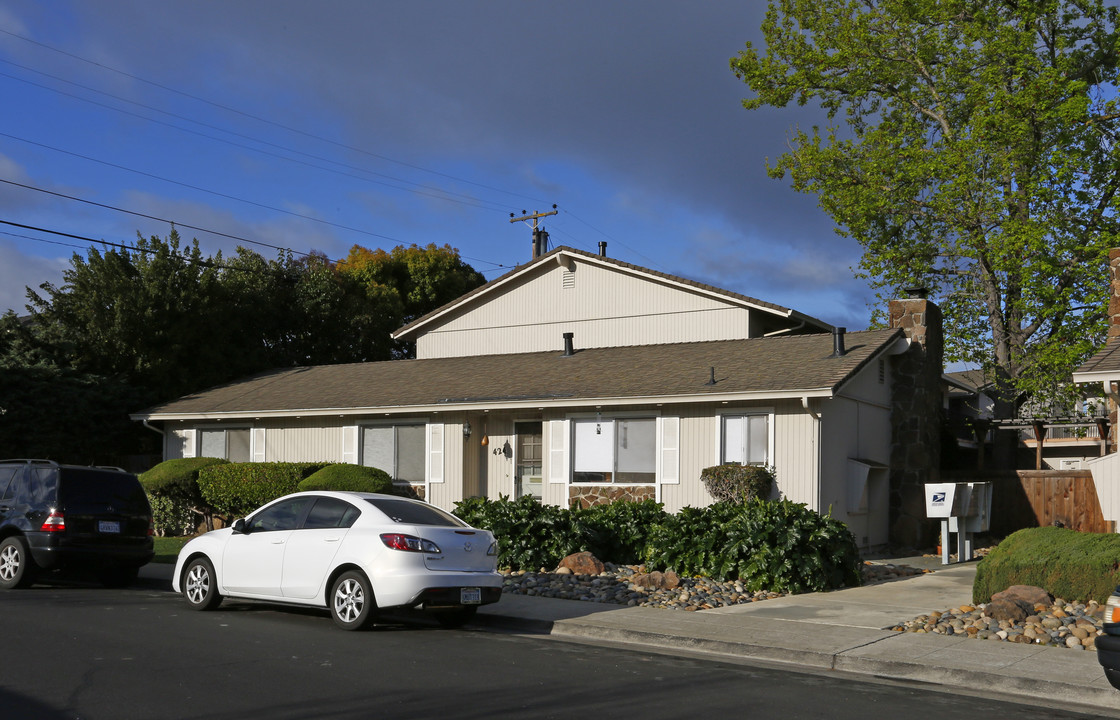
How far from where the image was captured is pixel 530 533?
16.1 m

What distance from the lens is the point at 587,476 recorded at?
782 inches

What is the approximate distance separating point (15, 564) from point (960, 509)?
47.5 feet

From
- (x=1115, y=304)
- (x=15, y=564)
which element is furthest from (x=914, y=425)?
(x=15, y=564)

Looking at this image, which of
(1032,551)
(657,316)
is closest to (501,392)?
(657,316)

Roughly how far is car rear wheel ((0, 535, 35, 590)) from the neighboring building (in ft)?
28.5

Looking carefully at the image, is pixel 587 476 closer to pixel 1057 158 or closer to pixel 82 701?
pixel 82 701

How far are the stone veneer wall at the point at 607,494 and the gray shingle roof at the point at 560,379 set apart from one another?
1.71 metres

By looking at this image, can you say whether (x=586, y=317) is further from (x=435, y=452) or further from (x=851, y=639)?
→ (x=851, y=639)

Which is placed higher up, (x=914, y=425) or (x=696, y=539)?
(x=914, y=425)

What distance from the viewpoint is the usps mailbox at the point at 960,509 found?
16969 mm

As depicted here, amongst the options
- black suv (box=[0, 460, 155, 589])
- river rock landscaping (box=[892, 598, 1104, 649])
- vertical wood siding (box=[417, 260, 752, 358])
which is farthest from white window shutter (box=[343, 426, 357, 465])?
river rock landscaping (box=[892, 598, 1104, 649])

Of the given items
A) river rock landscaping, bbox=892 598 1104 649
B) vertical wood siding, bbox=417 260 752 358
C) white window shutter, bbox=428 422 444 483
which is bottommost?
river rock landscaping, bbox=892 598 1104 649

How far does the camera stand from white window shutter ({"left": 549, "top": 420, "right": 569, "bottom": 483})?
20000 mm

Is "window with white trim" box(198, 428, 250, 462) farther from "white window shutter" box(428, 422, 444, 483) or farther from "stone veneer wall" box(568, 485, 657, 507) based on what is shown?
"stone veneer wall" box(568, 485, 657, 507)
